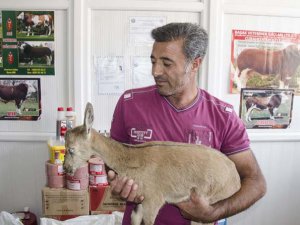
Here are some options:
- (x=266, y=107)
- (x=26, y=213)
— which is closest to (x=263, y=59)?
(x=266, y=107)

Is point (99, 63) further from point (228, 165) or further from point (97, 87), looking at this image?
point (228, 165)

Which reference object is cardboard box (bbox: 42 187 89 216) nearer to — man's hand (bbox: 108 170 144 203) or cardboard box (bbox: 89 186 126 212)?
cardboard box (bbox: 89 186 126 212)

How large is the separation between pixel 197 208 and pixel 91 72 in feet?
5.98

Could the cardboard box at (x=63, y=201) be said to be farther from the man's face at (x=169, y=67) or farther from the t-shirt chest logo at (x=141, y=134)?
the man's face at (x=169, y=67)

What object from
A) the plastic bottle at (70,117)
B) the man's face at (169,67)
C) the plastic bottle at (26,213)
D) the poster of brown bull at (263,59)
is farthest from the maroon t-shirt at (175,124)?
the plastic bottle at (26,213)

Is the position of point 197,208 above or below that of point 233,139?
below

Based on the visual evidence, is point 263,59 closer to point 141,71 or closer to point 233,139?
point 141,71

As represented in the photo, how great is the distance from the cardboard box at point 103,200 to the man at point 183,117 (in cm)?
95

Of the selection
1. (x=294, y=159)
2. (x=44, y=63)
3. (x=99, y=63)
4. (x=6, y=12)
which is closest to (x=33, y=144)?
(x=44, y=63)

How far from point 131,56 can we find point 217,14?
809mm

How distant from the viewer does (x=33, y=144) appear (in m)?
2.89

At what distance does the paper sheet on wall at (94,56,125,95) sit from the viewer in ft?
9.21

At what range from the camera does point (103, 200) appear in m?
2.52

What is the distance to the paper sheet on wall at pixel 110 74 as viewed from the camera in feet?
9.21
